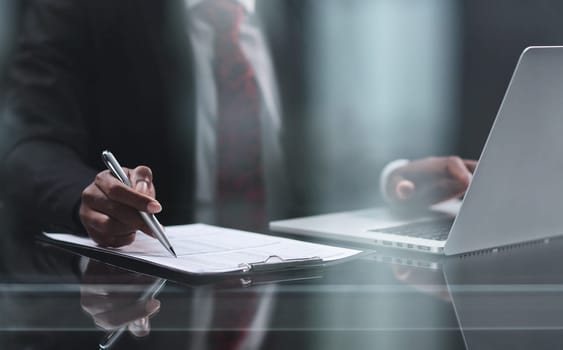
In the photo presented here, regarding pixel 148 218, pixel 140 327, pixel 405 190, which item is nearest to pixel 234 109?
pixel 405 190

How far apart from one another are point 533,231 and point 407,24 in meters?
2.26

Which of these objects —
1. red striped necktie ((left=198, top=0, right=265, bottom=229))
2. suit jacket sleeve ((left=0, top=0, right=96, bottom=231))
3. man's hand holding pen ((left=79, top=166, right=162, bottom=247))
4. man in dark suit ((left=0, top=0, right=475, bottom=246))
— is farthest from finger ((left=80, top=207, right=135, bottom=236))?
red striped necktie ((left=198, top=0, right=265, bottom=229))

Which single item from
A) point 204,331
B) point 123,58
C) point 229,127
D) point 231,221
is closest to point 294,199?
point 229,127

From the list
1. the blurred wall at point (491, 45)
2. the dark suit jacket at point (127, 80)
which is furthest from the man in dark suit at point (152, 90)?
the blurred wall at point (491, 45)

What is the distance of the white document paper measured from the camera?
620 mm

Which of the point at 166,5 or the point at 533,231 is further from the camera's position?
the point at 166,5

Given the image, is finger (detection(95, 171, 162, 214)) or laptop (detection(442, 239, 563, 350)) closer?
laptop (detection(442, 239, 563, 350))

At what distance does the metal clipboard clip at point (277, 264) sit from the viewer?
1.99ft

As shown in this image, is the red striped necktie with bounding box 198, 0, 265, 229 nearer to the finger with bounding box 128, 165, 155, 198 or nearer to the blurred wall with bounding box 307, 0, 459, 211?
the blurred wall with bounding box 307, 0, 459, 211

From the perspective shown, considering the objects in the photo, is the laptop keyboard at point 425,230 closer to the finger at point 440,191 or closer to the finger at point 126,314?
the finger at point 440,191

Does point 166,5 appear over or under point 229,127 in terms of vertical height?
over

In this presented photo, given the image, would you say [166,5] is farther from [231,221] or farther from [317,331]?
[317,331]

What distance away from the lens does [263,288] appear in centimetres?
58

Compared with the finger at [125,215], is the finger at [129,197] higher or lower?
higher
